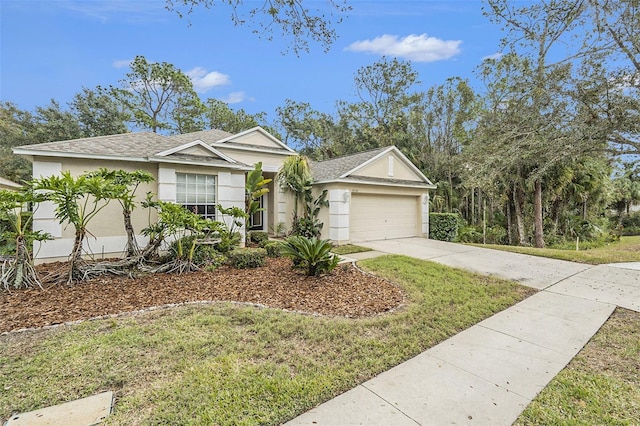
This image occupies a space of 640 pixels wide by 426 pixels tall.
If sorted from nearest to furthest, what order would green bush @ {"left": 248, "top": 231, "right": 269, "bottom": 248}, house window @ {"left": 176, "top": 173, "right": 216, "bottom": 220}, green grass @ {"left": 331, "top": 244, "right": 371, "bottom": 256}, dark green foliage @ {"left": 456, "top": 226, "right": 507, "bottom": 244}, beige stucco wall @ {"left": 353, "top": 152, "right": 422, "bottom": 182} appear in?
1. house window @ {"left": 176, "top": 173, "right": 216, "bottom": 220}
2. green grass @ {"left": 331, "top": 244, "right": 371, "bottom": 256}
3. green bush @ {"left": 248, "top": 231, "right": 269, "bottom": 248}
4. beige stucco wall @ {"left": 353, "top": 152, "right": 422, "bottom": 182}
5. dark green foliage @ {"left": 456, "top": 226, "right": 507, "bottom": 244}

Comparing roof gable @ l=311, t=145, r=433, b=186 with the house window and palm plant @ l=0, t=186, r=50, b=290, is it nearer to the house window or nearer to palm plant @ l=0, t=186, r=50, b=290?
the house window

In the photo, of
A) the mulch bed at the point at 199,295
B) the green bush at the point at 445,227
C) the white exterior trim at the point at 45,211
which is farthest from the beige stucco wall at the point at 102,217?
the green bush at the point at 445,227

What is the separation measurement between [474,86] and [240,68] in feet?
53.7

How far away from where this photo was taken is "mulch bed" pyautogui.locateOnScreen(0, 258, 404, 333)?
456 cm

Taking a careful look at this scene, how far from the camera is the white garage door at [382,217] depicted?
472 inches

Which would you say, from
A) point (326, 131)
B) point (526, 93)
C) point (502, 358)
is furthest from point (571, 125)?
point (326, 131)

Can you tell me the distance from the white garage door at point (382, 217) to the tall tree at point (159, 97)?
18.3m

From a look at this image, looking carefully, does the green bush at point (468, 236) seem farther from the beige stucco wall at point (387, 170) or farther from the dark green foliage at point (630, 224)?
the dark green foliage at point (630, 224)

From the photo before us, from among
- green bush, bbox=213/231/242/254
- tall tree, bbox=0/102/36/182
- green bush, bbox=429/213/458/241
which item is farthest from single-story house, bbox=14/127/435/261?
tall tree, bbox=0/102/36/182

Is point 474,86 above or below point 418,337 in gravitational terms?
above

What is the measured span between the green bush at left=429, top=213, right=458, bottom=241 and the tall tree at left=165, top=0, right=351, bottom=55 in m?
11.7

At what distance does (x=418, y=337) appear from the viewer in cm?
385

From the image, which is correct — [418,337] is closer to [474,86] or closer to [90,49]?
[90,49]

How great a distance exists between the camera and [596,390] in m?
2.81
